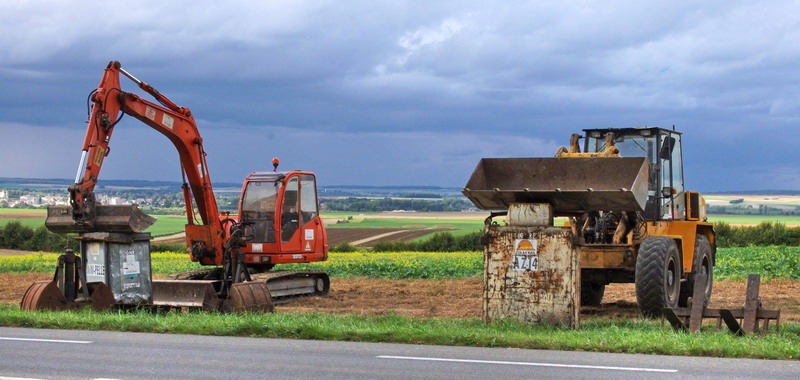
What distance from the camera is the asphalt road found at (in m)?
9.45

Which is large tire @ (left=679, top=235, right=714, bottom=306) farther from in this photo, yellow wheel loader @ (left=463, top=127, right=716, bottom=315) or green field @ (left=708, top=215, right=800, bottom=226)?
green field @ (left=708, top=215, right=800, bottom=226)

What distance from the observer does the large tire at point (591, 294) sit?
59.4 feet

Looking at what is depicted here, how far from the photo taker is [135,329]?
13.4 meters

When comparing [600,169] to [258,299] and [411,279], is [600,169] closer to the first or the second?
[258,299]

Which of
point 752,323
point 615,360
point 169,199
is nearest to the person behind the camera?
point 615,360

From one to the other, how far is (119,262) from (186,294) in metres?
1.75

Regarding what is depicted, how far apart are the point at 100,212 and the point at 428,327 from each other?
6068mm

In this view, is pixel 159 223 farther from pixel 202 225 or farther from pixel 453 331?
pixel 453 331

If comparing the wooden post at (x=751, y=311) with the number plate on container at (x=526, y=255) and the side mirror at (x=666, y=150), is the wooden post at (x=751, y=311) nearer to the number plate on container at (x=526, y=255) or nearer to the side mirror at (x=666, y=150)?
the number plate on container at (x=526, y=255)

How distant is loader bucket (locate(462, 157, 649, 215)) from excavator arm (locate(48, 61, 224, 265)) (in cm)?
568

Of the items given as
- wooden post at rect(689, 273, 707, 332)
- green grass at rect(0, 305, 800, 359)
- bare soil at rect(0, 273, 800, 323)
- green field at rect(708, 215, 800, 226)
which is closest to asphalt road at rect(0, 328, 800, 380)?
green grass at rect(0, 305, 800, 359)

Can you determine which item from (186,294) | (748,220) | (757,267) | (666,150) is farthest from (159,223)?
(666,150)

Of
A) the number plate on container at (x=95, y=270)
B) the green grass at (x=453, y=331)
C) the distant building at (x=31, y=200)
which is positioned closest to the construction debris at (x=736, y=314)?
the green grass at (x=453, y=331)

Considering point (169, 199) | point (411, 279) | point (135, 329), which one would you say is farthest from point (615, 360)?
point (169, 199)
